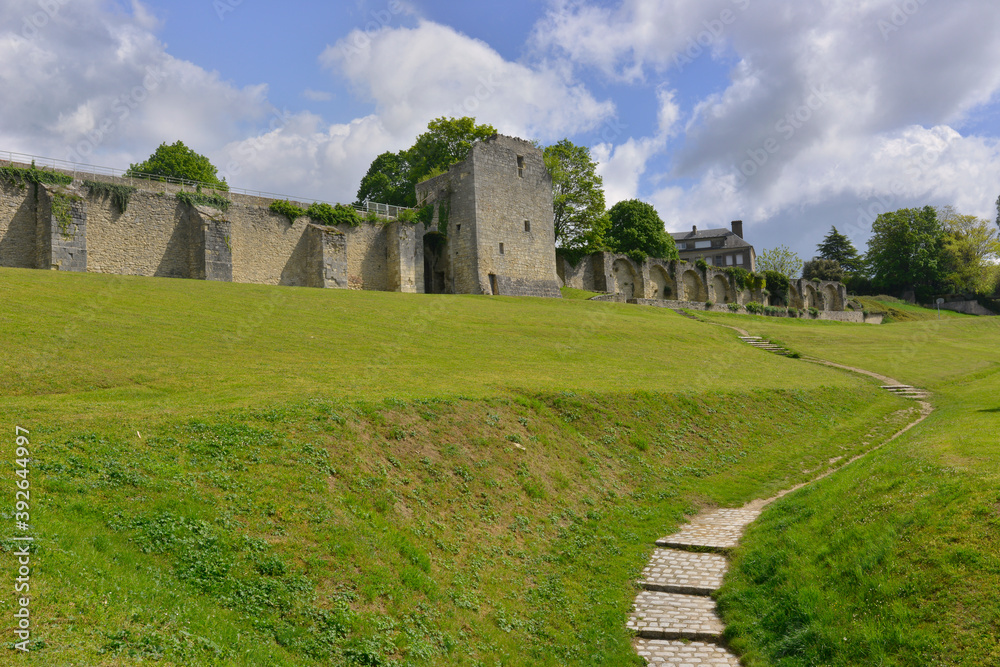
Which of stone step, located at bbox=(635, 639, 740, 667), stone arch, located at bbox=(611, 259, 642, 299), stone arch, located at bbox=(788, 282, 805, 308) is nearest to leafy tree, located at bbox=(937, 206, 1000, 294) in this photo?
stone arch, located at bbox=(788, 282, 805, 308)

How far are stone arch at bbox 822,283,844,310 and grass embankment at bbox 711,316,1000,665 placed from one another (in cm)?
6539

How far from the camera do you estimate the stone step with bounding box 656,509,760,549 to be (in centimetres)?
1105

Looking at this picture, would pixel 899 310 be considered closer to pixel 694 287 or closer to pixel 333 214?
pixel 694 287

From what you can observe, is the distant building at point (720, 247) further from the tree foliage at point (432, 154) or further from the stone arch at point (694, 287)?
the tree foliage at point (432, 154)

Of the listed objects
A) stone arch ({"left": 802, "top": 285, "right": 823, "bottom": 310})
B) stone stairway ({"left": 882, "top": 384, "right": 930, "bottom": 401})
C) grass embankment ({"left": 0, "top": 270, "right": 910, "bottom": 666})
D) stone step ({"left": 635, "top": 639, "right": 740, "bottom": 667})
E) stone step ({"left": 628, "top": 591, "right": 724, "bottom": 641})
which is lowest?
stone step ({"left": 635, "top": 639, "right": 740, "bottom": 667})

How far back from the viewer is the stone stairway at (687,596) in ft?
26.4

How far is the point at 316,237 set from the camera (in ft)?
118

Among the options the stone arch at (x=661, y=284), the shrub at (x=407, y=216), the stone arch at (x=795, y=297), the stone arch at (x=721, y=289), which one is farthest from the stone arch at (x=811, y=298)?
the shrub at (x=407, y=216)

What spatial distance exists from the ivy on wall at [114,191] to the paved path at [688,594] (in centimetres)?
2960

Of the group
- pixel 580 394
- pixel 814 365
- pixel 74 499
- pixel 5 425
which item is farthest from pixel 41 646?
pixel 814 365

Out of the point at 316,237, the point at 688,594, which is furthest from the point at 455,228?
the point at 688,594

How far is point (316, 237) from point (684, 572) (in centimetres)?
3026

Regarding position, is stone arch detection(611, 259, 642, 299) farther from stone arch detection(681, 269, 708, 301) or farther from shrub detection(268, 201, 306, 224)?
shrub detection(268, 201, 306, 224)

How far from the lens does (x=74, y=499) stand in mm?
7160
